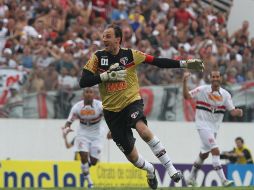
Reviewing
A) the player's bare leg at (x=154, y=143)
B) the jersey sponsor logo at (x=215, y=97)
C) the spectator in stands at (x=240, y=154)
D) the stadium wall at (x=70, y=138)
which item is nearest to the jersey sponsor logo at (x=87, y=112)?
the jersey sponsor logo at (x=215, y=97)

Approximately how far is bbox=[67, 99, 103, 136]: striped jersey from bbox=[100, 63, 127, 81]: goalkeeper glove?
6.41 meters

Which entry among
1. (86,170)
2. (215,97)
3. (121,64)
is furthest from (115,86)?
(86,170)

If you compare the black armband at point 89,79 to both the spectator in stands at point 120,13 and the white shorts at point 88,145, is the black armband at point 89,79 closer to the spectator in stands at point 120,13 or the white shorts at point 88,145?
the white shorts at point 88,145

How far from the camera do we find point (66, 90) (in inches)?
964

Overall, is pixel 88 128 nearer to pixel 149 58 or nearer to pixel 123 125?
pixel 123 125

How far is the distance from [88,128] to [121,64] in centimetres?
717

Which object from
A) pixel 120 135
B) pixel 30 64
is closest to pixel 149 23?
pixel 30 64

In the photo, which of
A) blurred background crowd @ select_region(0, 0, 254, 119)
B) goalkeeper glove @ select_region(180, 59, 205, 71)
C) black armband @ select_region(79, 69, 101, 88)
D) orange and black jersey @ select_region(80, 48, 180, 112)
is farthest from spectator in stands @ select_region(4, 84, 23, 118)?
goalkeeper glove @ select_region(180, 59, 205, 71)

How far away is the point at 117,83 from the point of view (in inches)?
615

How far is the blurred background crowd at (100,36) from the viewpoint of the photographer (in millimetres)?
24188

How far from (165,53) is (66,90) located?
368 cm

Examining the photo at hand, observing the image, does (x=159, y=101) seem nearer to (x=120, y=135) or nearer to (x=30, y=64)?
(x=30, y=64)

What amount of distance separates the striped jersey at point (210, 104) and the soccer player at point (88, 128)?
7.88 ft

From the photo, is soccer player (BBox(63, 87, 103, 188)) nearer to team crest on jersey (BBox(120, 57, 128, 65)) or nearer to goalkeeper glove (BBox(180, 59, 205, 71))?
team crest on jersey (BBox(120, 57, 128, 65))
